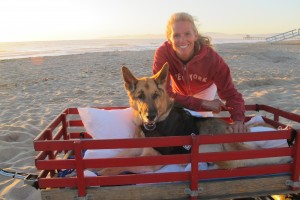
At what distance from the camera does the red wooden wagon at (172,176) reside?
2436 millimetres

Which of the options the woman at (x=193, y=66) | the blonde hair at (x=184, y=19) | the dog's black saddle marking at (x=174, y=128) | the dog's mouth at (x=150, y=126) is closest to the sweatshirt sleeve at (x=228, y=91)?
the woman at (x=193, y=66)

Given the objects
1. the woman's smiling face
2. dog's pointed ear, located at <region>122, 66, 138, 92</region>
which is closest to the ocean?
the woman's smiling face

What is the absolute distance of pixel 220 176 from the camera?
8.71 ft

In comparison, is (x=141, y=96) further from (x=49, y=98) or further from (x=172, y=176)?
(x=49, y=98)

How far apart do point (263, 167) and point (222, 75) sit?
66.1 inches

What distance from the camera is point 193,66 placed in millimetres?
4148

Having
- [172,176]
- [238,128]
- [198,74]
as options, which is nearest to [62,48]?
[198,74]

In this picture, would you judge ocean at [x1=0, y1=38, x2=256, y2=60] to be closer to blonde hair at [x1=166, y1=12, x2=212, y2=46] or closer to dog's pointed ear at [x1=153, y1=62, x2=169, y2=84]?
blonde hair at [x1=166, y1=12, x2=212, y2=46]

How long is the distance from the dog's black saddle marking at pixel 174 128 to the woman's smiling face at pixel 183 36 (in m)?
1.01

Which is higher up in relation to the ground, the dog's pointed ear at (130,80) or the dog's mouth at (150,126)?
the dog's pointed ear at (130,80)

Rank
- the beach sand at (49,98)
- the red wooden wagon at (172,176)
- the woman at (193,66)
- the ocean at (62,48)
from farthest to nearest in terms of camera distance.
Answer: the ocean at (62,48) < the beach sand at (49,98) < the woman at (193,66) < the red wooden wagon at (172,176)

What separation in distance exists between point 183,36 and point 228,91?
36.9 inches

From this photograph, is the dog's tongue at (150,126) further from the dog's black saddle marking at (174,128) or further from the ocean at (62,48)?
the ocean at (62,48)

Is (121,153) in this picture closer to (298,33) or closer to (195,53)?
(195,53)
